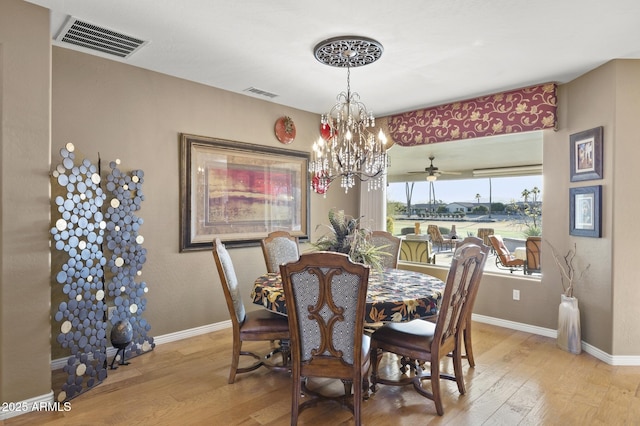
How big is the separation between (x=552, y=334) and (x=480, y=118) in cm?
246

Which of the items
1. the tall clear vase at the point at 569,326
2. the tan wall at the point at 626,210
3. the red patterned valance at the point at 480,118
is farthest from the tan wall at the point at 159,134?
the tan wall at the point at 626,210

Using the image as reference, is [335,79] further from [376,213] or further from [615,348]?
[615,348]

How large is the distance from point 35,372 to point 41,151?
4.75 feet

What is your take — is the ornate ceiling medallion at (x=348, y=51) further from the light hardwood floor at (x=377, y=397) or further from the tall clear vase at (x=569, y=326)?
the tall clear vase at (x=569, y=326)

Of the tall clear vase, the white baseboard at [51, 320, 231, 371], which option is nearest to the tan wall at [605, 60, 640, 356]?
the tall clear vase

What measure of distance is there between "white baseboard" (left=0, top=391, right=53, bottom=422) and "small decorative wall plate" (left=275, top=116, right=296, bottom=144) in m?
3.34

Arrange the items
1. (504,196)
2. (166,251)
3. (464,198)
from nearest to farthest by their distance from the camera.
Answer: (166,251)
(504,196)
(464,198)

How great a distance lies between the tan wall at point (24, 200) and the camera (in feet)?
7.60

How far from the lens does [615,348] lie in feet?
10.6

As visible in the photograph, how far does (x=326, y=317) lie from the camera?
2.11m

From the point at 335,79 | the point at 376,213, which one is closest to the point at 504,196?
the point at 376,213

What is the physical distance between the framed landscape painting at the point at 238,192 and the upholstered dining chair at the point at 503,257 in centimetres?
261

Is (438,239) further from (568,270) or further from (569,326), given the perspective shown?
(569,326)

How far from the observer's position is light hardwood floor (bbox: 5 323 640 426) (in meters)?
2.31
